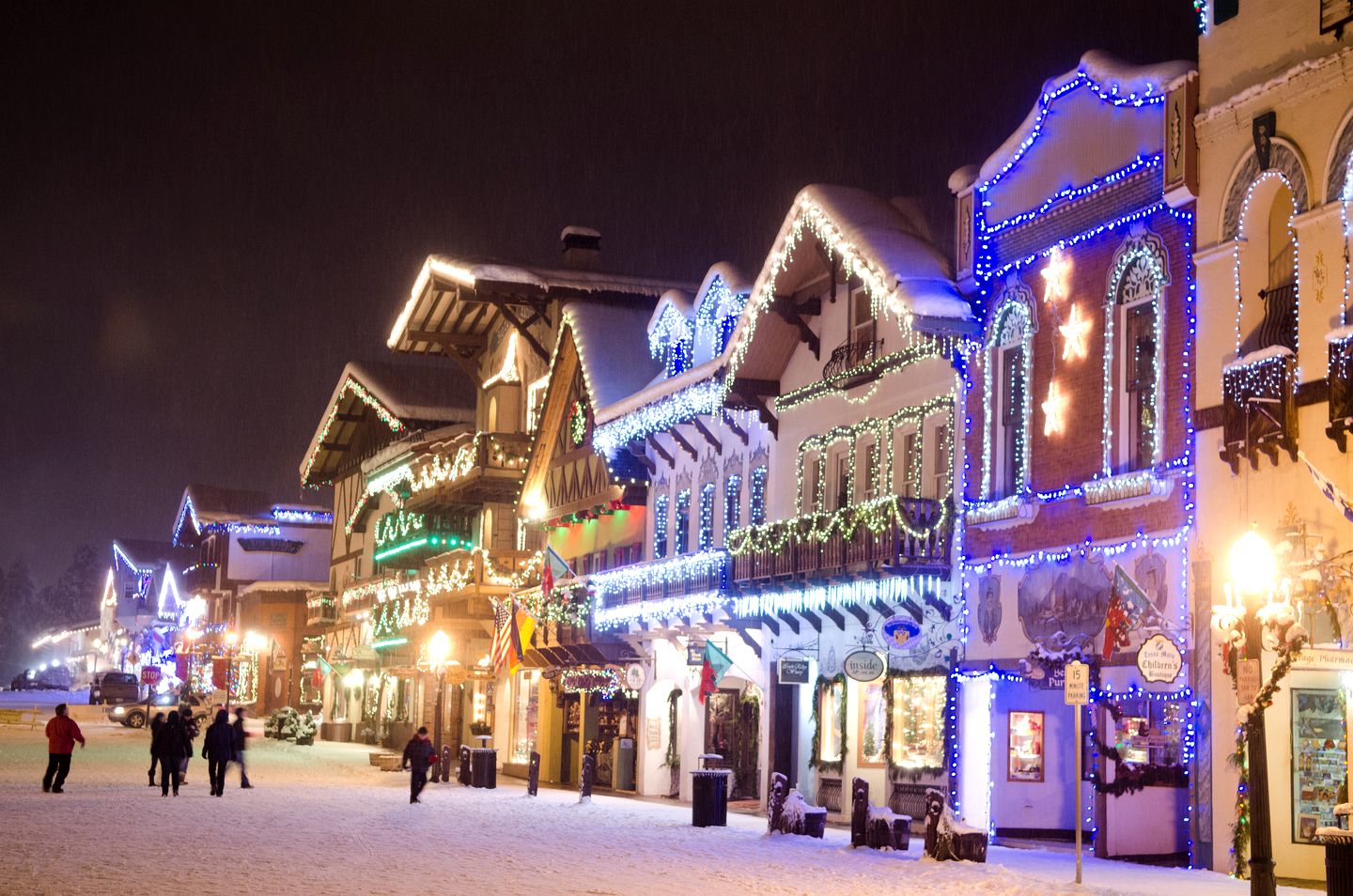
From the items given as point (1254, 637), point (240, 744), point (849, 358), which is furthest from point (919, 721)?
point (240, 744)

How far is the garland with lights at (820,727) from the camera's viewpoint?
29.8 m

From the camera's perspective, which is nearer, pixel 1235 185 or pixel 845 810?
pixel 1235 185

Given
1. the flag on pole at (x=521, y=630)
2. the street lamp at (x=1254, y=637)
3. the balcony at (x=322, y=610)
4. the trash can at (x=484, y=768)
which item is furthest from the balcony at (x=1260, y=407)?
the balcony at (x=322, y=610)

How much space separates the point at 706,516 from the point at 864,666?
9.95 m

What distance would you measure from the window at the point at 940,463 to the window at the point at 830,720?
4212 millimetres

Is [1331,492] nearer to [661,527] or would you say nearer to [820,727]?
[820,727]

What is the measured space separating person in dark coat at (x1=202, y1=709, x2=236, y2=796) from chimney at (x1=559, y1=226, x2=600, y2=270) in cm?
2214

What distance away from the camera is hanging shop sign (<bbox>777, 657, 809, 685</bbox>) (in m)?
31.2

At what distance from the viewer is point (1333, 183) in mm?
19703

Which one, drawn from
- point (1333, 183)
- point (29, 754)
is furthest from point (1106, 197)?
point (29, 754)

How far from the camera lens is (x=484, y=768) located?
37.7 m

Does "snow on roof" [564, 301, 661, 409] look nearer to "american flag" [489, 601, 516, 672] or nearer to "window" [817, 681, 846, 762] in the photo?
"american flag" [489, 601, 516, 672]

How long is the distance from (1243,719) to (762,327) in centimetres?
1790

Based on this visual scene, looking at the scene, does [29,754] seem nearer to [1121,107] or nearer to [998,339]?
[998,339]
